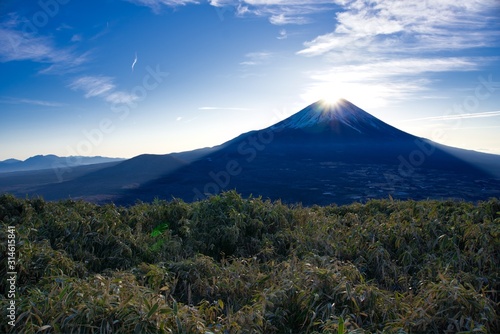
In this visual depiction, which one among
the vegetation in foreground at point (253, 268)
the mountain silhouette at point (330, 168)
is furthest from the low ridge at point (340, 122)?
the vegetation in foreground at point (253, 268)

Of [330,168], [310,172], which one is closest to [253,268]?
[310,172]

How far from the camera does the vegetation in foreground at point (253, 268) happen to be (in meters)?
3.20

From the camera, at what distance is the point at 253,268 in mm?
5062

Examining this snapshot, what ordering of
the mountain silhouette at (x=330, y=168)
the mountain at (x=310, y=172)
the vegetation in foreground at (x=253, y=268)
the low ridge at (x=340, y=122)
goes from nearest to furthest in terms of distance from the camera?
the vegetation in foreground at (x=253, y=268), the mountain at (x=310, y=172), the mountain silhouette at (x=330, y=168), the low ridge at (x=340, y=122)

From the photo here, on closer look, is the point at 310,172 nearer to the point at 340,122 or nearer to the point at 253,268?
the point at 340,122

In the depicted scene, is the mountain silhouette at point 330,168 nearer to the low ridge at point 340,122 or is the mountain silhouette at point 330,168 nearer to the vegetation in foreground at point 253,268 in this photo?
the low ridge at point 340,122

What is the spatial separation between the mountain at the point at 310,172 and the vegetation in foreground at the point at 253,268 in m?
28.3

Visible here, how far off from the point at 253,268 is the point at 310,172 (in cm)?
7629

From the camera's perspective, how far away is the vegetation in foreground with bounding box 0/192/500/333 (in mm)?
3203

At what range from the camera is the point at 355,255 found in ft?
18.6

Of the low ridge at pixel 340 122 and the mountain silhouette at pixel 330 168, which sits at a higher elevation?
the low ridge at pixel 340 122

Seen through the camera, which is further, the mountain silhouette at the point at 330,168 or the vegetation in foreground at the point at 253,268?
the mountain silhouette at the point at 330,168

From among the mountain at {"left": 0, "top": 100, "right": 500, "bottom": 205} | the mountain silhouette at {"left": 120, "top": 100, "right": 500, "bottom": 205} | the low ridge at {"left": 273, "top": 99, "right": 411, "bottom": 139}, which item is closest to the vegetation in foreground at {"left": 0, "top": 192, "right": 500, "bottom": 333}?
the mountain silhouette at {"left": 120, "top": 100, "right": 500, "bottom": 205}

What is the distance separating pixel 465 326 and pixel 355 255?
244 centimetres
